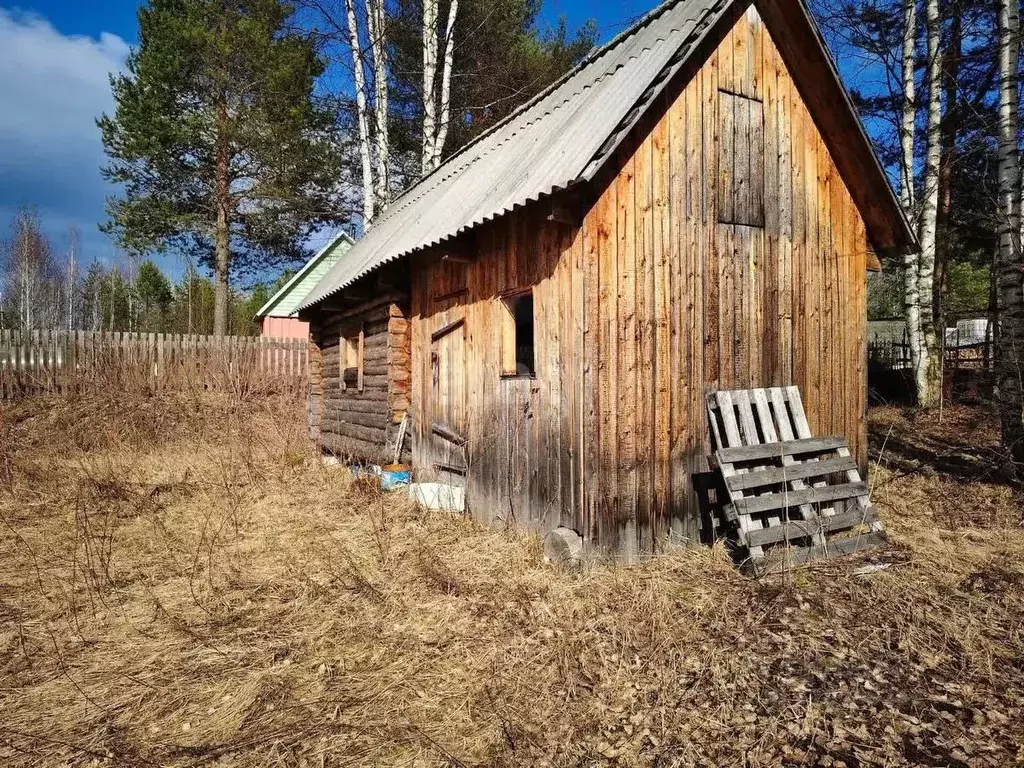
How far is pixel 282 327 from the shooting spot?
1081 inches

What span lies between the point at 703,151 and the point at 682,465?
2.97 metres

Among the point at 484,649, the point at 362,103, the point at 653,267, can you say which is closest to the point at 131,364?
the point at 362,103

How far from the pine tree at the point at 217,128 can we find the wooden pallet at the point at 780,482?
49.2 feet

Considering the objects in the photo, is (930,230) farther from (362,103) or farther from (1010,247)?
(362,103)

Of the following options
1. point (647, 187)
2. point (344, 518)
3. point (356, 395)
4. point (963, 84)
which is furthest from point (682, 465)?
point (963, 84)

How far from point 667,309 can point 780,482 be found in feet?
5.99

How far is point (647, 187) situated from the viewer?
5.25 m

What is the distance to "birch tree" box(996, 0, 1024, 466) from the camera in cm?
727

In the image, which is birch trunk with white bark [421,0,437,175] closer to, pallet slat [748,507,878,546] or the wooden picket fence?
the wooden picket fence

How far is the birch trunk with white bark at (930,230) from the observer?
10.9 m

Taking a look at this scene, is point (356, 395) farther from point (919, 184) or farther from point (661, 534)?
point (919, 184)

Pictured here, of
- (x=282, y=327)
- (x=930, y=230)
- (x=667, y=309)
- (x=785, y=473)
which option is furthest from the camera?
(x=282, y=327)

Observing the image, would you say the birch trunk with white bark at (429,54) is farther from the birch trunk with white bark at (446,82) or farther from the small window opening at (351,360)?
the small window opening at (351,360)

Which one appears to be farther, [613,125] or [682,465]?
[682,465]
